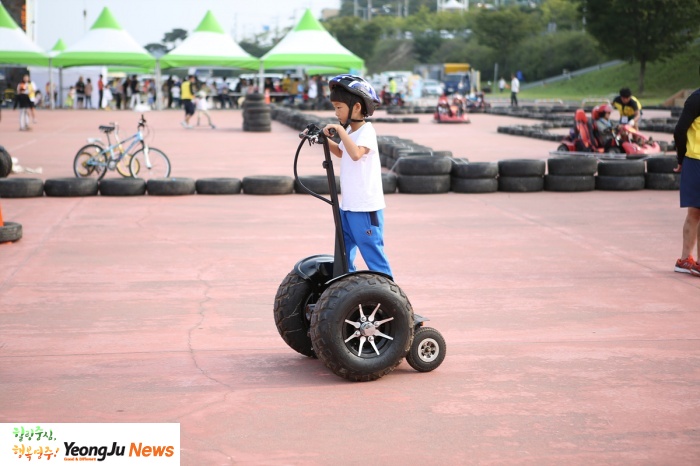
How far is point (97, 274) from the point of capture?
8.84 meters

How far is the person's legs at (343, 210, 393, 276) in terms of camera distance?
5.75 meters

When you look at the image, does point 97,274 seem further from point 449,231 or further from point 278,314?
point 449,231

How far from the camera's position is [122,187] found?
14.6m

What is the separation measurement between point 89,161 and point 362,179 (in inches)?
460

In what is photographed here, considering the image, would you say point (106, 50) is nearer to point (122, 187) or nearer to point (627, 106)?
point (627, 106)

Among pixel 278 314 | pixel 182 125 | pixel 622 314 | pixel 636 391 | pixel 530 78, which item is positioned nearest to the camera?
pixel 636 391

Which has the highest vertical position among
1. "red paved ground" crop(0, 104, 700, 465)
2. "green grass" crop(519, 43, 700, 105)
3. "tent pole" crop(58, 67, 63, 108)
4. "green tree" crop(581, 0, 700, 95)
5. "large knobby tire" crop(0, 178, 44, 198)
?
"green tree" crop(581, 0, 700, 95)

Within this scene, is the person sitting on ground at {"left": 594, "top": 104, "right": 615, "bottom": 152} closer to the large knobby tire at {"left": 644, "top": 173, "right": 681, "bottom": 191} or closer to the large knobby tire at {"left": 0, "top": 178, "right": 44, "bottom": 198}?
the large knobby tire at {"left": 644, "top": 173, "right": 681, "bottom": 191}

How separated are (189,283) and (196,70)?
3090 inches

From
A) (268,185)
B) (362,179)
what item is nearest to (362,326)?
(362,179)

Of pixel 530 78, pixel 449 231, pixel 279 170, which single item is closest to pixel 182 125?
pixel 279 170

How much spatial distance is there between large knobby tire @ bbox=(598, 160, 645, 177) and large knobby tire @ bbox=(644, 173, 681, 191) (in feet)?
0.61

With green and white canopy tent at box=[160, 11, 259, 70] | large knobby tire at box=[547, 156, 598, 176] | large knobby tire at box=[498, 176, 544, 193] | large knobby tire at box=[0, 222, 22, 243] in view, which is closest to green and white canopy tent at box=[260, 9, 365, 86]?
green and white canopy tent at box=[160, 11, 259, 70]

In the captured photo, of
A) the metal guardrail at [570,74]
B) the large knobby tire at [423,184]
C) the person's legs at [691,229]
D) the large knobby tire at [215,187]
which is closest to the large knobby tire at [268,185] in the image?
the large knobby tire at [215,187]
